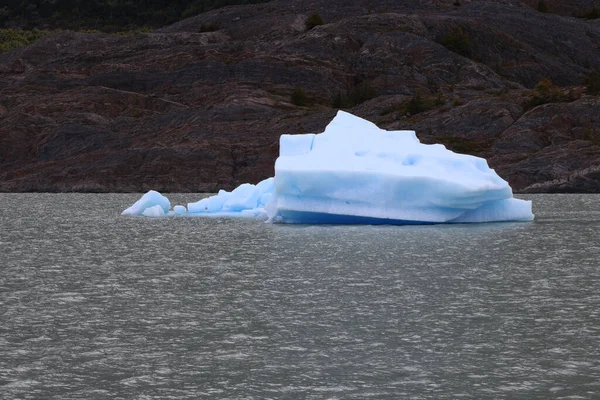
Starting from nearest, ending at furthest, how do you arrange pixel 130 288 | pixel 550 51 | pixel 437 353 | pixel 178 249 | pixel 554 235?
pixel 437 353 < pixel 130 288 < pixel 178 249 < pixel 554 235 < pixel 550 51

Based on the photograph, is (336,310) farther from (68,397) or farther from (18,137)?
(18,137)

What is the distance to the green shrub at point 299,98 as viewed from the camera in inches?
3856

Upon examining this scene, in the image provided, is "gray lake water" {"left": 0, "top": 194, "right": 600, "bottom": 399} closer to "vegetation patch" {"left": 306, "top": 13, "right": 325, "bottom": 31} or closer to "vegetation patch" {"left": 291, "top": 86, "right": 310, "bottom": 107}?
"vegetation patch" {"left": 291, "top": 86, "right": 310, "bottom": 107}

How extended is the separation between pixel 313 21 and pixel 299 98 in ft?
72.4

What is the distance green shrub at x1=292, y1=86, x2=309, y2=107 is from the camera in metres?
97.9

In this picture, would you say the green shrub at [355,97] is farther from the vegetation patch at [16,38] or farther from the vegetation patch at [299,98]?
the vegetation patch at [16,38]

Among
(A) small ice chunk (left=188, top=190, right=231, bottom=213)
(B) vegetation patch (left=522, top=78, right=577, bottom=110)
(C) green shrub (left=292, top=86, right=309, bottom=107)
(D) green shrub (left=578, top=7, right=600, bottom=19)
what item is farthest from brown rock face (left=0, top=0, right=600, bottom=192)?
(A) small ice chunk (left=188, top=190, right=231, bottom=213)

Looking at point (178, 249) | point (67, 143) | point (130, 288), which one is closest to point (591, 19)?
point (67, 143)

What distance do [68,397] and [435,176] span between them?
25.3 metres

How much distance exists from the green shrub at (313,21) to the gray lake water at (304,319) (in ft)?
281

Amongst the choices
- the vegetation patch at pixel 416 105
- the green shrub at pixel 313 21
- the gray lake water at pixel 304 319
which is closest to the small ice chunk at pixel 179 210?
the gray lake water at pixel 304 319

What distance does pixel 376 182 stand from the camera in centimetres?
3662

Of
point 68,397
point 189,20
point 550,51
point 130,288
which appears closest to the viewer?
point 68,397

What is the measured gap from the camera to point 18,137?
9356cm
